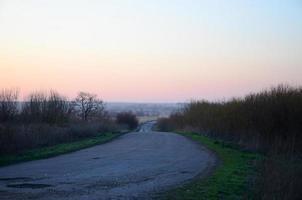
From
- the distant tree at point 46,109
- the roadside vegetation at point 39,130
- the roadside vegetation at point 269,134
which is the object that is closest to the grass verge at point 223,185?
the roadside vegetation at point 269,134

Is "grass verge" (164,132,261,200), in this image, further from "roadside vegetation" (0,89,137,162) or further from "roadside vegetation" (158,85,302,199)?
"roadside vegetation" (0,89,137,162)

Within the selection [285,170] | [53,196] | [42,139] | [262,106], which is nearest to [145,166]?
[285,170]

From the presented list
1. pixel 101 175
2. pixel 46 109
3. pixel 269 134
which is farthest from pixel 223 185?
pixel 46 109

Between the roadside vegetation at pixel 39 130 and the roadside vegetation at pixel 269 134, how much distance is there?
33.4ft

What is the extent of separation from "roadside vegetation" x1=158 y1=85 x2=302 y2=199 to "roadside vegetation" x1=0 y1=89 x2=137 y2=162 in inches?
401

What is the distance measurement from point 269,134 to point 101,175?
1657 cm

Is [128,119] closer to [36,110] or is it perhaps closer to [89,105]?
[89,105]

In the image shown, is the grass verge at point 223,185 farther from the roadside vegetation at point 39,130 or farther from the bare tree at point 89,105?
the bare tree at point 89,105

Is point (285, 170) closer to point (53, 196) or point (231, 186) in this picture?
point (231, 186)

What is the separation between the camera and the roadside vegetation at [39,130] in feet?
88.2

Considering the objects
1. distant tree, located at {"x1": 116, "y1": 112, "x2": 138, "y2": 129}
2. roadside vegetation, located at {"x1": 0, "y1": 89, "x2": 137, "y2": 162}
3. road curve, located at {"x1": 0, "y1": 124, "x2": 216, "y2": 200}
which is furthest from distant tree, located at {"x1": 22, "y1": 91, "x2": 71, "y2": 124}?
distant tree, located at {"x1": 116, "y1": 112, "x2": 138, "y2": 129}

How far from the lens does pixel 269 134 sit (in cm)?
3234

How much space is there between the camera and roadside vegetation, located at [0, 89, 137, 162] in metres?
26.9

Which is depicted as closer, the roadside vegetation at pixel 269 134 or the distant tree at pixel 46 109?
the roadside vegetation at pixel 269 134
